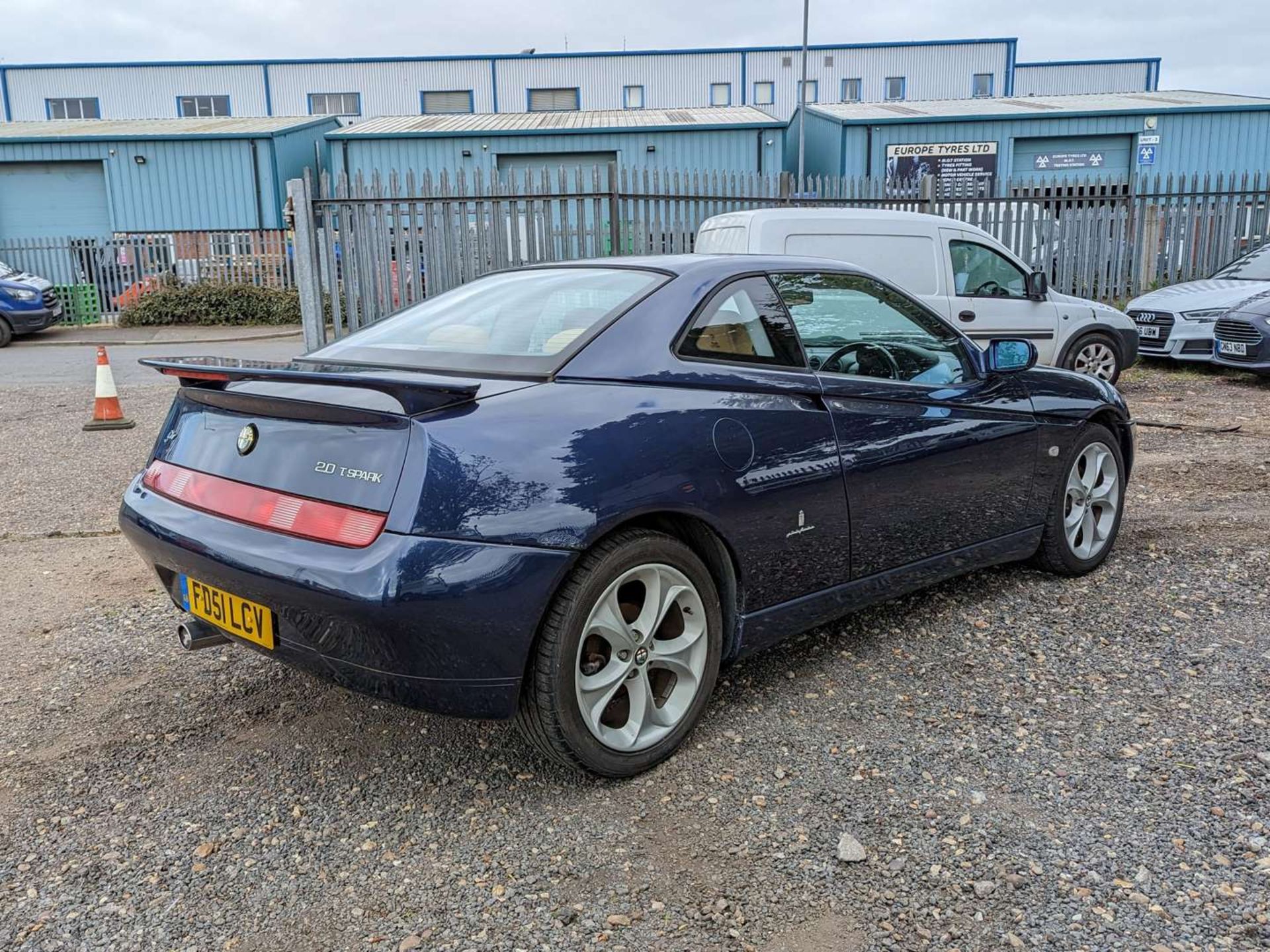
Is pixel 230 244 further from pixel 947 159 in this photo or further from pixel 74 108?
pixel 74 108

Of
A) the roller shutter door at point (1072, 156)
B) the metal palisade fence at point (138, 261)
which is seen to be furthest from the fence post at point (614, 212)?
the roller shutter door at point (1072, 156)

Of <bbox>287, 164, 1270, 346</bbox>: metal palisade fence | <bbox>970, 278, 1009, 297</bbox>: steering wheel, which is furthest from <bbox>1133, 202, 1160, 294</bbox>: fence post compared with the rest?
<bbox>970, 278, 1009, 297</bbox>: steering wheel

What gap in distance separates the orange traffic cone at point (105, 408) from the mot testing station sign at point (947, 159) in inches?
777

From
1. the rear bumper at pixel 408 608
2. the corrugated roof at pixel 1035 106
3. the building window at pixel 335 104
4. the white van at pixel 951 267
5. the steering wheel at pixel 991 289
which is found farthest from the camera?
the building window at pixel 335 104

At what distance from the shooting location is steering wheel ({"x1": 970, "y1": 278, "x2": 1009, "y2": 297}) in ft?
29.8

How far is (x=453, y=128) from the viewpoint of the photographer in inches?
973

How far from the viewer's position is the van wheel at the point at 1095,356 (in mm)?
9898

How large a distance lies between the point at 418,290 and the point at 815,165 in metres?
18.4

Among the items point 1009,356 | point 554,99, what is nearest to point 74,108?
point 554,99

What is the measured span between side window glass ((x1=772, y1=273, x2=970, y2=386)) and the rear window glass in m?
0.58

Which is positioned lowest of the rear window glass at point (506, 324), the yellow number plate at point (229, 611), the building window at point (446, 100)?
the yellow number plate at point (229, 611)

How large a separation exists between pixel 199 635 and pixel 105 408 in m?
6.76

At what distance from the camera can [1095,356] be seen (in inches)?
395

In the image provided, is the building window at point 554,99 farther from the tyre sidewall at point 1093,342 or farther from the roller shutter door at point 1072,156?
the tyre sidewall at point 1093,342
